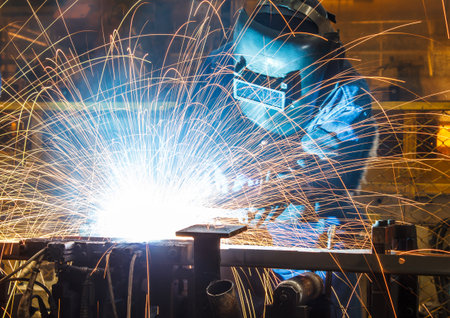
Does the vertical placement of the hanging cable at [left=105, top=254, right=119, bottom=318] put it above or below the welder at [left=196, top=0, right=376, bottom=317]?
below

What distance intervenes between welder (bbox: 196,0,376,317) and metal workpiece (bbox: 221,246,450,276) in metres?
1.38

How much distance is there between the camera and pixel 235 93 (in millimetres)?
3217

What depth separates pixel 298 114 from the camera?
3.26m

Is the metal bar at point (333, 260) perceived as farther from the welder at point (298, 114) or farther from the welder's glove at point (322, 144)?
the welder's glove at point (322, 144)

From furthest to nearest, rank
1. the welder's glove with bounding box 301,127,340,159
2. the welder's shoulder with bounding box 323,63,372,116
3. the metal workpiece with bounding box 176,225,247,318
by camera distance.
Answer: the welder's shoulder with bounding box 323,63,372,116, the welder's glove with bounding box 301,127,340,159, the metal workpiece with bounding box 176,225,247,318

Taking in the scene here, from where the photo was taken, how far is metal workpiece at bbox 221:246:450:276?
1.51m

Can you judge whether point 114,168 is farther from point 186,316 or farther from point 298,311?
point 298,311

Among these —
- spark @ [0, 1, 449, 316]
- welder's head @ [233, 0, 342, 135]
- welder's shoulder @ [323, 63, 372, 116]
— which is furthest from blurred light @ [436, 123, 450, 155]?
welder's head @ [233, 0, 342, 135]

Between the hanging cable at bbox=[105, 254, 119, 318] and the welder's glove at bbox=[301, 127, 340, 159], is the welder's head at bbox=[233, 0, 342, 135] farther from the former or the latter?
the hanging cable at bbox=[105, 254, 119, 318]

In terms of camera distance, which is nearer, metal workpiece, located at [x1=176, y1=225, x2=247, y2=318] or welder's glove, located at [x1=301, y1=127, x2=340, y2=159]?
metal workpiece, located at [x1=176, y1=225, x2=247, y2=318]

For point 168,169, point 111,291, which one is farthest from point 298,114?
point 111,291

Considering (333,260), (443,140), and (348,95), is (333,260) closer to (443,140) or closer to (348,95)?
(348,95)

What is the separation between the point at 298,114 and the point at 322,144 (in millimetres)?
361

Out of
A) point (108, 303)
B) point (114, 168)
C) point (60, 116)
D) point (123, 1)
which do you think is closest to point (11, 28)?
point (123, 1)
